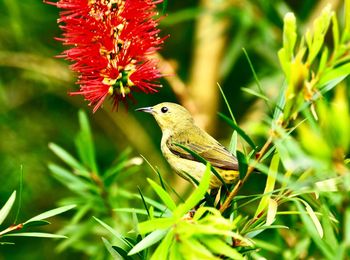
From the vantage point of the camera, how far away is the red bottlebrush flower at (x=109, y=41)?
1.53m

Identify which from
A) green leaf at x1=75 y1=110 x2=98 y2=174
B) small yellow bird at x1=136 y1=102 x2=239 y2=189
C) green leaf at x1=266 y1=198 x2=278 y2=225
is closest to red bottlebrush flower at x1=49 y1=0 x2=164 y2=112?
green leaf at x1=266 y1=198 x2=278 y2=225

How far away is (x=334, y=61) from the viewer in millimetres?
1187

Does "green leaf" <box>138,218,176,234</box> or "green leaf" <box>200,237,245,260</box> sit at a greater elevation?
"green leaf" <box>138,218,176,234</box>

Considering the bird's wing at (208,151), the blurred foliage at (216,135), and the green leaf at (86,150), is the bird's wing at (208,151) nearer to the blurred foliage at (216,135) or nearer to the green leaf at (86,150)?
the blurred foliage at (216,135)

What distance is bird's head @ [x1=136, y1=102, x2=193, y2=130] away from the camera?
2938mm

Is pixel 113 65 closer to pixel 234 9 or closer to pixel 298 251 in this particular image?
pixel 298 251

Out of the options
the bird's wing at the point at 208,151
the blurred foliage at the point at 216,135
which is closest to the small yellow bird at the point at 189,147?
the bird's wing at the point at 208,151

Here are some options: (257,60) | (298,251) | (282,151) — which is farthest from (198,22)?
(282,151)

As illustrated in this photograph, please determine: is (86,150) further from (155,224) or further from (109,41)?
(155,224)

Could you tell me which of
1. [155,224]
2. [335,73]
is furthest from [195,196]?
[335,73]

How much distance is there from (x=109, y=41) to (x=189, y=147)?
3.66 ft

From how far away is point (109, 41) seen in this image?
1523mm

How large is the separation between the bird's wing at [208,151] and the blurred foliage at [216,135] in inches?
4.4

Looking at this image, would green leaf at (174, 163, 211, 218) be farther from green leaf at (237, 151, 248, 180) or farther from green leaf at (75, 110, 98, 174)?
green leaf at (75, 110, 98, 174)
